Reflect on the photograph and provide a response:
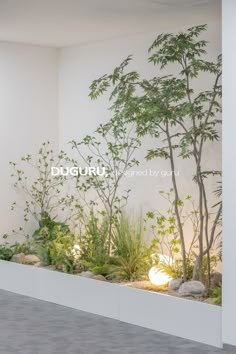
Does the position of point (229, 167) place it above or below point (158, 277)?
above

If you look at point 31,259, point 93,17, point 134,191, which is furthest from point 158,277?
point 93,17

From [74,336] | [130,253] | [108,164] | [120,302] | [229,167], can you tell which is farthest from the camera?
[108,164]

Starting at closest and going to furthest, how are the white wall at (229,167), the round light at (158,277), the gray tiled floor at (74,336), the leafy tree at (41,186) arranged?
the white wall at (229,167) < the gray tiled floor at (74,336) < the round light at (158,277) < the leafy tree at (41,186)

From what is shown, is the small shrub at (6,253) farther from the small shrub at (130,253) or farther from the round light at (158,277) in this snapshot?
the round light at (158,277)

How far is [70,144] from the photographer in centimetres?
805

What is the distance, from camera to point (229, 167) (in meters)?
4.88

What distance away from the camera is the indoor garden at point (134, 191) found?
591 cm

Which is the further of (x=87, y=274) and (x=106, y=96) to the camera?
(x=106, y=96)

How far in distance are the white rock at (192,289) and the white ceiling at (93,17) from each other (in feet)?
7.23

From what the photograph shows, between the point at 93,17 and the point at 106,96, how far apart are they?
157 cm

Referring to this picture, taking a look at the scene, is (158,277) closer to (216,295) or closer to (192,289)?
(192,289)

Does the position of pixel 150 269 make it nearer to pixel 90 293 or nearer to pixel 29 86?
pixel 90 293

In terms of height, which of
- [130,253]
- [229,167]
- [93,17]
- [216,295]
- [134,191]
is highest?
[93,17]

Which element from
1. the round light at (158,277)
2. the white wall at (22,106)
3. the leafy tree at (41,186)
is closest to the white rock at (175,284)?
the round light at (158,277)
